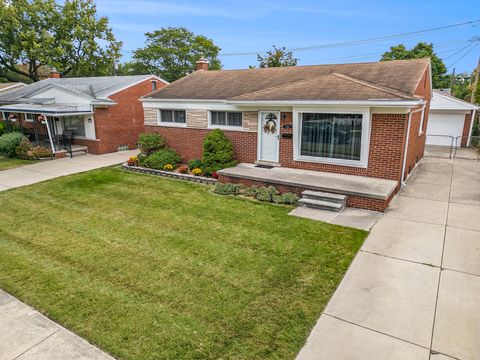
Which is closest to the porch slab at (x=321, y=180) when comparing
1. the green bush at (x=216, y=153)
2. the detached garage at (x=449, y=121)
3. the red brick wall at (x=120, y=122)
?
the green bush at (x=216, y=153)

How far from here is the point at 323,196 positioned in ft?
26.8

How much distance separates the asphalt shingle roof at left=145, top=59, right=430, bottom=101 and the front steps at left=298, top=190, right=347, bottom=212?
283 centimetres

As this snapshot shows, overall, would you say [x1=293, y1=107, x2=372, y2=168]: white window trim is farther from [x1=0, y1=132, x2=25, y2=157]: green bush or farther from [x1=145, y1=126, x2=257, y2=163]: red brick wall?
[x1=0, y1=132, x2=25, y2=157]: green bush

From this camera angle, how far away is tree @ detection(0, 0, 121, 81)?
2600cm

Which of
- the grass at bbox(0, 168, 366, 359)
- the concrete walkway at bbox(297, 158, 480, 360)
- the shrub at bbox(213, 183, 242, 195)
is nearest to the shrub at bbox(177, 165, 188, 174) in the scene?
the shrub at bbox(213, 183, 242, 195)

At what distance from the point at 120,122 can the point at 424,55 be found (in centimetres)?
3787

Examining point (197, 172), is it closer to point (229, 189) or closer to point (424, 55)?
point (229, 189)

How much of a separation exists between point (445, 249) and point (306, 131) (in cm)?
529

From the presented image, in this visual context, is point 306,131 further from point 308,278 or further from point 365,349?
point 365,349

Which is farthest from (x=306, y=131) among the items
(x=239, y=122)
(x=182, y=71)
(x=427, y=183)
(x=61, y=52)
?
(x=182, y=71)

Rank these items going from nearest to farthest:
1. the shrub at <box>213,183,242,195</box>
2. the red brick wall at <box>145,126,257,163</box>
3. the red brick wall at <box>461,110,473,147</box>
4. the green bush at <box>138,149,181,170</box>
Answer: the shrub at <box>213,183,242,195</box>, the red brick wall at <box>145,126,257,163</box>, the green bush at <box>138,149,181,170</box>, the red brick wall at <box>461,110,473,147</box>

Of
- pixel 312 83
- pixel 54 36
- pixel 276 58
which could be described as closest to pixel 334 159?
pixel 312 83

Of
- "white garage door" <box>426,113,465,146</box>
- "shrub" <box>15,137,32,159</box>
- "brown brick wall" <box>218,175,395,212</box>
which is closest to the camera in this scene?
"brown brick wall" <box>218,175,395,212</box>

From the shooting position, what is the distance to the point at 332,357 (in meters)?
3.48
